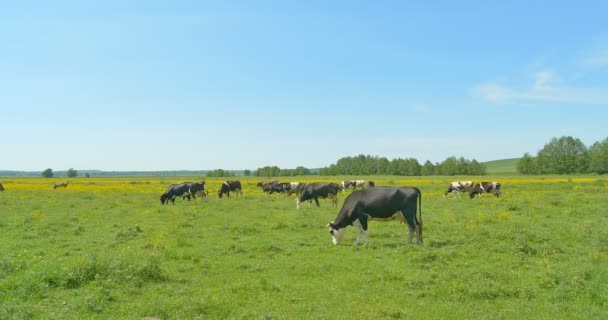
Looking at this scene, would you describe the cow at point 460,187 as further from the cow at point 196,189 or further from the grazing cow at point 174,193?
the grazing cow at point 174,193

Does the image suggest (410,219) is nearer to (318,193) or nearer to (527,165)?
(318,193)

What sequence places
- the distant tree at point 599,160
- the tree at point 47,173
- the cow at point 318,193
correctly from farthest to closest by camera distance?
the tree at point 47,173 → the distant tree at point 599,160 → the cow at point 318,193

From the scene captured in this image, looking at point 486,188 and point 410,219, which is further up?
point 486,188

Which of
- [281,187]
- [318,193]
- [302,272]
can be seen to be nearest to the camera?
[302,272]

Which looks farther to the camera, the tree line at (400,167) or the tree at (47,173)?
the tree at (47,173)

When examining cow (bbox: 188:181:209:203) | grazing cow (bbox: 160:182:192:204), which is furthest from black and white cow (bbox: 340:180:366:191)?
grazing cow (bbox: 160:182:192:204)

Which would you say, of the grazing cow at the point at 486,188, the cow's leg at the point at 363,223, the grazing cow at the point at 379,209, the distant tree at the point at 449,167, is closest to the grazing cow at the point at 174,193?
the grazing cow at the point at 379,209

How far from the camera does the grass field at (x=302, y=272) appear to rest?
845 cm

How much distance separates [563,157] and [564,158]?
1.10 ft

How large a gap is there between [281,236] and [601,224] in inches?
564

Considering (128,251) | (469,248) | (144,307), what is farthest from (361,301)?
(128,251)

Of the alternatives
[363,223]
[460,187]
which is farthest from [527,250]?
[460,187]

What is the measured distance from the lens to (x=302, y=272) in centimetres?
1155

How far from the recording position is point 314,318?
8000 millimetres
